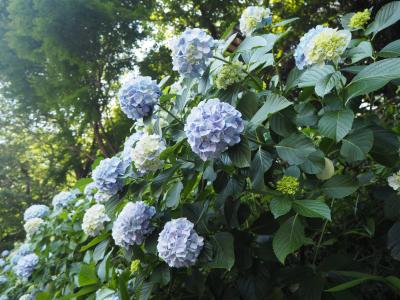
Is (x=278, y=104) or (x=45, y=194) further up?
(x=278, y=104)

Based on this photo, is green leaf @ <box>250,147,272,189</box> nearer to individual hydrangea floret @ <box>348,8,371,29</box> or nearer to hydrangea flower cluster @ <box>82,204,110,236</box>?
individual hydrangea floret @ <box>348,8,371,29</box>

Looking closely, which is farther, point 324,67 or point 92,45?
point 92,45

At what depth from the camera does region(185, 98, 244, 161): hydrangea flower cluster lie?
94 cm

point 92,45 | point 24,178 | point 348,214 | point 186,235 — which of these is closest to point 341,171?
point 348,214

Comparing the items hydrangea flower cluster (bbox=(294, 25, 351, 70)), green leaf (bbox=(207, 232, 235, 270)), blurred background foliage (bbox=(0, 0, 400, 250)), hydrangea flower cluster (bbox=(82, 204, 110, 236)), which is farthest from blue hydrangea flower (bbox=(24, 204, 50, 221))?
blurred background foliage (bbox=(0, 0, 400, 250))

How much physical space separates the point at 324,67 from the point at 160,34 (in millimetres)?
8191

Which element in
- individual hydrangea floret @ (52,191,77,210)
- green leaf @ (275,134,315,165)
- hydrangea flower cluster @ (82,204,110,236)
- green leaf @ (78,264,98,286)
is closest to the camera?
green leaf @ (275,134,315,165)

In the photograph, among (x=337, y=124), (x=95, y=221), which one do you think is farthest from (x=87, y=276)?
(x=337, y=124)

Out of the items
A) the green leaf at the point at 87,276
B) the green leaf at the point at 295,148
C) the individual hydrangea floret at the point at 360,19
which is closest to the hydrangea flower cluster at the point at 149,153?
the green leaf at the point at 295,148

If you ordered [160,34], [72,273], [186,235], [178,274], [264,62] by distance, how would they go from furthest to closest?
[160,34]
[72,273]
[178,274]
[264,62]
[186,235]

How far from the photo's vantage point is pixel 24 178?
11.7 m

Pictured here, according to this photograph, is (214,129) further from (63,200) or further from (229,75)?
(63,200)

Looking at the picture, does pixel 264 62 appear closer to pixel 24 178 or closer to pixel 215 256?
pixel 215 256

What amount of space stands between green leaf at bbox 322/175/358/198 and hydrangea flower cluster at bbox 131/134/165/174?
0.52 meters
